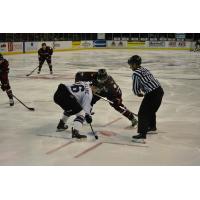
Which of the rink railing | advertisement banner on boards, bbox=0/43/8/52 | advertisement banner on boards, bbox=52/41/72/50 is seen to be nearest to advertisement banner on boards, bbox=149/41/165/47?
the rink railing

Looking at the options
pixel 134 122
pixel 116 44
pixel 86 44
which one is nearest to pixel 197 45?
pixel 116 44

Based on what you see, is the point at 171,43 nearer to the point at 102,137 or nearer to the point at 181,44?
the point at 181,44

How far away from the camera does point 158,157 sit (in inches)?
167

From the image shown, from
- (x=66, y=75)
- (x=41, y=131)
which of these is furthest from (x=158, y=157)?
(x=66, y=75)

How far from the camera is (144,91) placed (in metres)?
4.74

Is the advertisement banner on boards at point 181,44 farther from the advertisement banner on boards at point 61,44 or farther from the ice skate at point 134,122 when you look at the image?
the ice skate at point 134,122

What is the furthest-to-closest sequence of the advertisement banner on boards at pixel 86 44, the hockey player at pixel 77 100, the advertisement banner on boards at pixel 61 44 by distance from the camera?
the advertisement banner on boards at pixel 86 44
the advertisement banner on boards at pixel 61 44
the hockey player at pixel 77 100

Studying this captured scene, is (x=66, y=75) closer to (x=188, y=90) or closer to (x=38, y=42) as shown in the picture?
(x=188, y=90)

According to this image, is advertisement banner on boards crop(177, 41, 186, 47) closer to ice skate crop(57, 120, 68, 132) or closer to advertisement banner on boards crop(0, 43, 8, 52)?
advertisement banner on boards crop(0, 43, 8, 52)

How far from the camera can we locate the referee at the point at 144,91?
15.2ft

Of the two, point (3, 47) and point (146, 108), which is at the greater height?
point (3, 47)

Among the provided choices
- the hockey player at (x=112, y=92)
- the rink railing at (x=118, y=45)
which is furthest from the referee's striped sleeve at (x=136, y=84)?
the rink railing at (x=118, y=45)

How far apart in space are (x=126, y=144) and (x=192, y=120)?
69.8 inches

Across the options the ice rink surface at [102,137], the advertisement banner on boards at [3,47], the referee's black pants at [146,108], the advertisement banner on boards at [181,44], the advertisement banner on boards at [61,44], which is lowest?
the ice rink surface at [102,137]
